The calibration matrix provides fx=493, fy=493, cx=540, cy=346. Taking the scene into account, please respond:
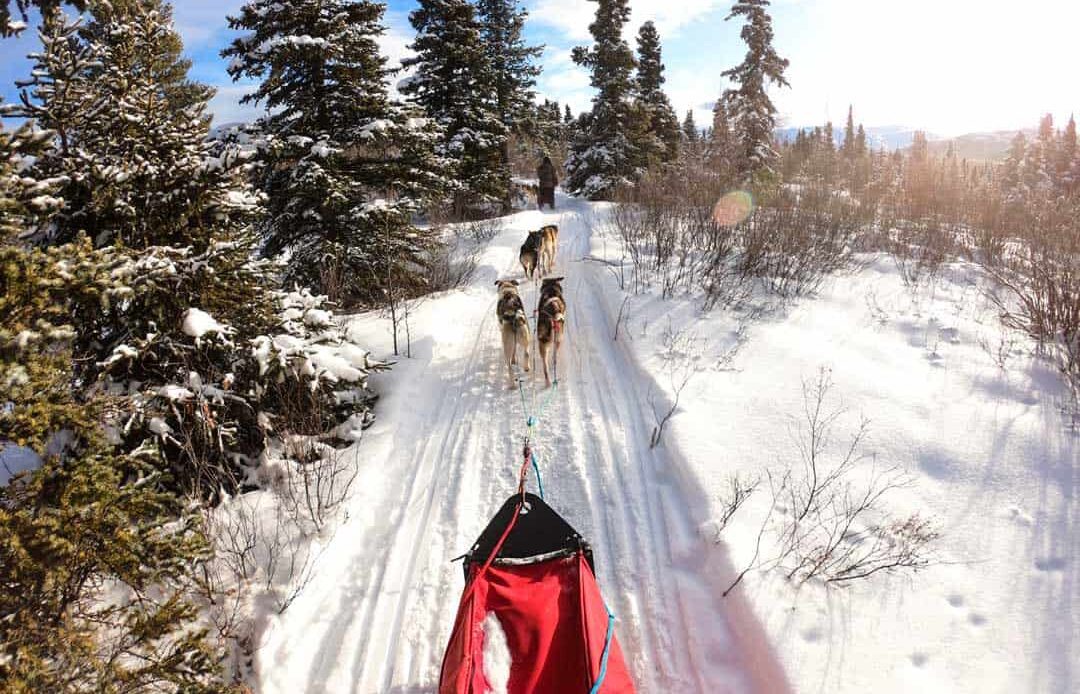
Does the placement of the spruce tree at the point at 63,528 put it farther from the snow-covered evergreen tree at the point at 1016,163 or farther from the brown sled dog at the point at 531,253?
the snow-covered evergreen tree at the point at 1016,163

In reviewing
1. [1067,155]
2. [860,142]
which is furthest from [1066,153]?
[860,142]

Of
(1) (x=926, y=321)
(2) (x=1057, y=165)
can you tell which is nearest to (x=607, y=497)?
(1) (x=926, y=321)

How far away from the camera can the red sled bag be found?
2305 mm

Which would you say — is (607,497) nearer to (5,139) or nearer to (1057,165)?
(5,139)

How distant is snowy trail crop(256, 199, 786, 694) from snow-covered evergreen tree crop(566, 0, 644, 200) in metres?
18.7

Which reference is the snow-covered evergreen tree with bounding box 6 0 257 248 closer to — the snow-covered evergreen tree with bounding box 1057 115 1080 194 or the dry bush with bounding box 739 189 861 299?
the dry bush with bounding box 739 189 861 299

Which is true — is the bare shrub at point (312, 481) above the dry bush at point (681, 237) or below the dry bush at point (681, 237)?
below

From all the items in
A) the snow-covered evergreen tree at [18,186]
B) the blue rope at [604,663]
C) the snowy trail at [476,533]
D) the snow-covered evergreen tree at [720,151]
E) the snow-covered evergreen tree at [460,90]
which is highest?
the snow-covered evergreen tree at [460,90]

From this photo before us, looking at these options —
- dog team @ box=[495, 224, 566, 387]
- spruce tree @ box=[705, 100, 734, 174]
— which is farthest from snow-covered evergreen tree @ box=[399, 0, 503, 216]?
dog team @ box=[495, 224, 566, 387]

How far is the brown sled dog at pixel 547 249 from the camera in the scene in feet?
38.0

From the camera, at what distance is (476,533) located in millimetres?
3941

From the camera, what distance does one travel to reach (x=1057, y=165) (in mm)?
36219

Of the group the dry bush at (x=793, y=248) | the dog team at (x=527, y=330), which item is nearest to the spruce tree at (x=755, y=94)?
the dry bush at (x=793, y=248)

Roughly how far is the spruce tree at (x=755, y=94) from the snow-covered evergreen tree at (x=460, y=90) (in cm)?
1013
